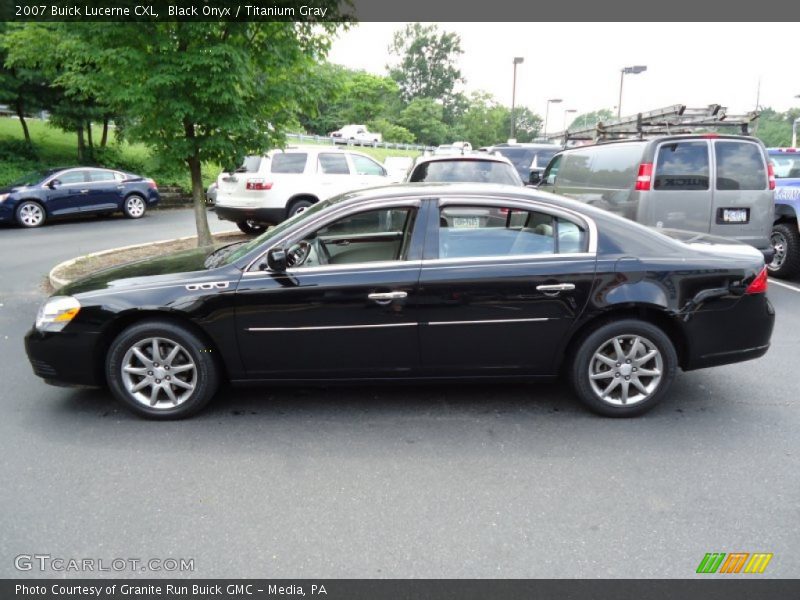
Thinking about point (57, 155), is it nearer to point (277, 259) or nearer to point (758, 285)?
point (277, 259)

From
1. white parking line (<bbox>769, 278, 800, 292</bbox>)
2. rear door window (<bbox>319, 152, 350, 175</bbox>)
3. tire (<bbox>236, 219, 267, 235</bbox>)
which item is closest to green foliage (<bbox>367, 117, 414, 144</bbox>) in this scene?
tire (<bbox>236, 219, 267, 235</bbox>)

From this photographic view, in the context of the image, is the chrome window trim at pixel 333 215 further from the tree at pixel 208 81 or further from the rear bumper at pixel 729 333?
the tree at pixel 208 81

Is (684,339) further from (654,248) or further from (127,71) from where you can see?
(127,71)

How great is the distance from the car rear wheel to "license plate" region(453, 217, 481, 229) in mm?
14406

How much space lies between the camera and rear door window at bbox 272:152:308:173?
12.2 meters

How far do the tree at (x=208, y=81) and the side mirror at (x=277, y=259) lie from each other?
4186mm

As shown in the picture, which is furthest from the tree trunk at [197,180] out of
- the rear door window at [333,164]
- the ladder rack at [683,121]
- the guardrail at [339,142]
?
the guardrail at [339,142]

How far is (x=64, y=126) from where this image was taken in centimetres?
1992

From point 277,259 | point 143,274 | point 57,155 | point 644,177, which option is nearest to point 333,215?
point 277,259

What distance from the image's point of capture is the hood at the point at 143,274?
4.30 meters

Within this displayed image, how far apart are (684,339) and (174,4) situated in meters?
6.71

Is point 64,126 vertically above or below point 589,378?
above
